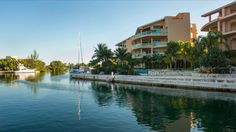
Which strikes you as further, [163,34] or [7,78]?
[7,78]

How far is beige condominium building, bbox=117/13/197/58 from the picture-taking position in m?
70.9

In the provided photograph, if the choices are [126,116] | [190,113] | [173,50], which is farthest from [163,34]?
[126,116]

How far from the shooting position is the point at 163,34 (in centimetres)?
7100

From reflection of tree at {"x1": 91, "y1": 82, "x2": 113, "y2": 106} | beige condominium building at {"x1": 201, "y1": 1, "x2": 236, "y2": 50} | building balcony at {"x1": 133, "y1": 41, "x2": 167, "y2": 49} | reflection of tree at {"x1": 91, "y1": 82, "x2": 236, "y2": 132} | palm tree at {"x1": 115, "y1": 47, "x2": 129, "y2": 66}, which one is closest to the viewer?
reflection of tree at {"x1": 91, "y1": 82, "x2": 236, "y2": 132}

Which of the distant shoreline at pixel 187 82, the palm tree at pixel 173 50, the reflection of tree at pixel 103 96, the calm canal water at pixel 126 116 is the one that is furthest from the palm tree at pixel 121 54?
the calm canal water at pixel 126 116

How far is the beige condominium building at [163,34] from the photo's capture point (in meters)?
70.9

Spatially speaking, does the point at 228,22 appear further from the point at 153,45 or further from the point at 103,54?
the point at 103,54

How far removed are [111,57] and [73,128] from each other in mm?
61355

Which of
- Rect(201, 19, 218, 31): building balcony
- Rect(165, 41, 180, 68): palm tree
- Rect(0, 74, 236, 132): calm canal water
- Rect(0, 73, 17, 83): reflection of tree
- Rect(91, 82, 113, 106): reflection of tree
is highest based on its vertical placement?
Rect(201, 19, 218, 31): building balcony

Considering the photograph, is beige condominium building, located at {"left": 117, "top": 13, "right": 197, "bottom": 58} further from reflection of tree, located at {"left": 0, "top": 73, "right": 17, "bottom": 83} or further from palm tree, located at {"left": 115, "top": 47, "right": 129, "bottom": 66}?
reflection of tree, located at {"left": 0, "top": 73, "right": 17, "bottom": 83}

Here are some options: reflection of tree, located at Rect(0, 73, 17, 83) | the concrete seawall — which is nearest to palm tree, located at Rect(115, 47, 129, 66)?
the concrete seawall

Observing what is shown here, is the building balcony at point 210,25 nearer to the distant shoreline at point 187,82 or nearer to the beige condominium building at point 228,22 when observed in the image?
the beige condominium building at point 228,22

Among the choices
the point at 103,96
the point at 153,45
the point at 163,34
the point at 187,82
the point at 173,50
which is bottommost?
the point at 103,96

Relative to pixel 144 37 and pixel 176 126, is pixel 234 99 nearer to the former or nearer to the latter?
pixel 176 126
